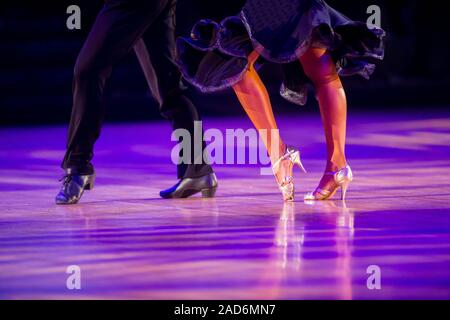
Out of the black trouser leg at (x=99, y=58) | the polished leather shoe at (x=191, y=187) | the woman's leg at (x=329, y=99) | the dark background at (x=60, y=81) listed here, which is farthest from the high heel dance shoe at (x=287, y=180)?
the dark background at (x=60, y=81)

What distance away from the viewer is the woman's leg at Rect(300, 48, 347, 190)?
4035mm

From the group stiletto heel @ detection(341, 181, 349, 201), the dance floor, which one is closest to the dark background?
the dance floor

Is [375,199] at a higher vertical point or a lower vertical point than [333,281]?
higher

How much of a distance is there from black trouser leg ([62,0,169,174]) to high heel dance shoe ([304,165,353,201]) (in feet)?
2.95

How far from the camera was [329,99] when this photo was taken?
4.09 metres

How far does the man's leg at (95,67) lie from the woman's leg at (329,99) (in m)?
0.63

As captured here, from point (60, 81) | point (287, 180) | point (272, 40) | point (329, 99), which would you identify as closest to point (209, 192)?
point (287, 180)

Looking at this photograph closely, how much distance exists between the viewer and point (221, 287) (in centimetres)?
262

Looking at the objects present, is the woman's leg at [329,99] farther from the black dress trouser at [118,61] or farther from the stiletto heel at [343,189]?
the black dress trouser at [118,61]

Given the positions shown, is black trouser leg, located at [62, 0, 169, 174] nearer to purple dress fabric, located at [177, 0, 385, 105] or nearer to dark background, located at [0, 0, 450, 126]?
purple dress fabric, located at [177, 0, 385, 105]

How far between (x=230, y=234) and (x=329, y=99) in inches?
37.3

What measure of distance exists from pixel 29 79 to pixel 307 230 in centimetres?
619
